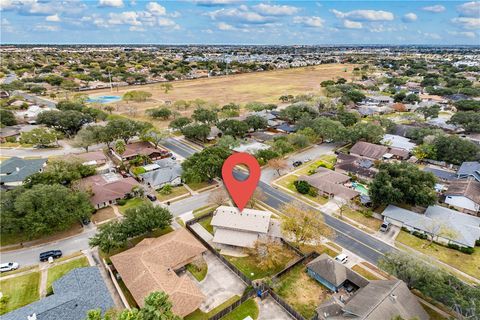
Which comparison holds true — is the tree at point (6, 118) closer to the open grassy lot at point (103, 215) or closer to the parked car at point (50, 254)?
the open grassy lot at point (103, 215)

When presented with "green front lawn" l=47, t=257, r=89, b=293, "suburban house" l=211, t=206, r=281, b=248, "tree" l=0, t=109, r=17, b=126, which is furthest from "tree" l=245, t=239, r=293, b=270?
"tree" l=0, t=109, r=17, b=126

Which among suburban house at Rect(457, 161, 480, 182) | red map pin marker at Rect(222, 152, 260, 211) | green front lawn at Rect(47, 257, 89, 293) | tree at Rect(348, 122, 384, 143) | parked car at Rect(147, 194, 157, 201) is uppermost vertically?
red map pin marker at Rect(222, 152, 260, 211)

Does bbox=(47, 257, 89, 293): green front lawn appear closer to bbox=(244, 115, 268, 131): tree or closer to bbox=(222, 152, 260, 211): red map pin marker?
bbox=(222, 152, 260, 211): red map pin marker

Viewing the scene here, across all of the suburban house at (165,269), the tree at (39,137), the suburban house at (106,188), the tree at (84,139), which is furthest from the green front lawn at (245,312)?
the tree at (39,137)

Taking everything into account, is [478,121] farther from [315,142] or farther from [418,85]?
[418,85]

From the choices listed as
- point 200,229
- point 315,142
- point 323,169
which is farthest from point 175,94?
point 200,229

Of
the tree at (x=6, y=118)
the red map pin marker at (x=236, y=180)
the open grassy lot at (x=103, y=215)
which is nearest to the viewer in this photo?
the red map pin marker at (x=236, y=180)
